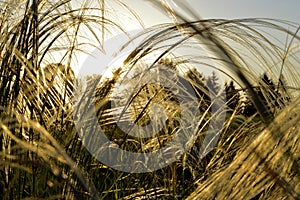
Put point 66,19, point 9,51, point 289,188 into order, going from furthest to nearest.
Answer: point 66,19, point 9,51, point 289,188

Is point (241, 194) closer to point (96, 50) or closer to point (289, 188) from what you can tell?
point (289, 188)

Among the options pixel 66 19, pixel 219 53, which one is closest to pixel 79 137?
pixel 66 19

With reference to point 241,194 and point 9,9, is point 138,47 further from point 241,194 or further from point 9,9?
point 9,9

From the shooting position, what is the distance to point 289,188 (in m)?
0.72

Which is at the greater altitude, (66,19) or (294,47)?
(66,19)

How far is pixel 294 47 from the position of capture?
5.46 ft

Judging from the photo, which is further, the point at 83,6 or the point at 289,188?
the point at 83,6

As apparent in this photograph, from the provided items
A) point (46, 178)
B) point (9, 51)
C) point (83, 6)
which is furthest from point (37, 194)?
point (83, 6)

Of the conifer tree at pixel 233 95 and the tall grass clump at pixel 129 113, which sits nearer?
the tall grass clump at pixel 129 113

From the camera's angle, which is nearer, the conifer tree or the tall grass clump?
the tall grass clump

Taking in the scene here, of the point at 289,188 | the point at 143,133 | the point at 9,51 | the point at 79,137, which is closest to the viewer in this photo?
the point at 289,188

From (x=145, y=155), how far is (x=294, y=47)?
2.52 feet

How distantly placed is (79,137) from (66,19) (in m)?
0.50

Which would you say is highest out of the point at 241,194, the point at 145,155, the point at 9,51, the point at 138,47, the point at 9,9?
the point at 9,9
